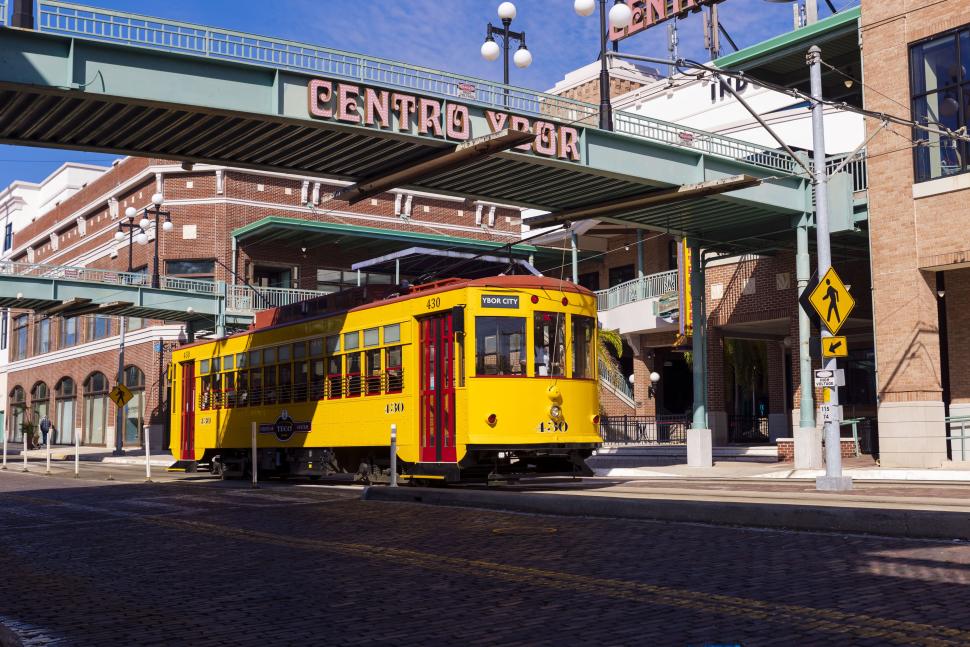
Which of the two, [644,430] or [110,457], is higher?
[644,430]

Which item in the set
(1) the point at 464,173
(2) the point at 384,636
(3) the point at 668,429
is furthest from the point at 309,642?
(3) the point at 668,429

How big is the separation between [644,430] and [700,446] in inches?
386

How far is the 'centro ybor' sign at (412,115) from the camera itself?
19578mm

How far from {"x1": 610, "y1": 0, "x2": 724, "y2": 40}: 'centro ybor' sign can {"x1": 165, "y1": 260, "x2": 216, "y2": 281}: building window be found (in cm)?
2231

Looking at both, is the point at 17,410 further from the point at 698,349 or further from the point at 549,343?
→ the point at 549,343

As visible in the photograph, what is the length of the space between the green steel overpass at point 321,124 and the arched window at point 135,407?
3321cm

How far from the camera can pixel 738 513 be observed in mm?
11789

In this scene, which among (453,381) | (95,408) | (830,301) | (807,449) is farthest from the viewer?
(95,408)

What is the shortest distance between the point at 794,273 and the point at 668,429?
7.88 meters

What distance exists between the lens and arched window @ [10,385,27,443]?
232 feet

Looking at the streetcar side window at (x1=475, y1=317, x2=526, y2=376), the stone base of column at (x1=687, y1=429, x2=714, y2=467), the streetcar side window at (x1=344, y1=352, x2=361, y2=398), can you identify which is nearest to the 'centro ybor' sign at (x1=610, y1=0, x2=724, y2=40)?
the stone base of column at (x1=687, y1=429, x2=714, y2=467)

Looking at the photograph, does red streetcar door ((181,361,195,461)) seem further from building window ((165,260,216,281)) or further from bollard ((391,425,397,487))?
building window ((165,260,216,281))

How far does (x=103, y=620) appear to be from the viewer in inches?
278

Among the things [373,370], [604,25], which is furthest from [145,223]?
[373,370]
